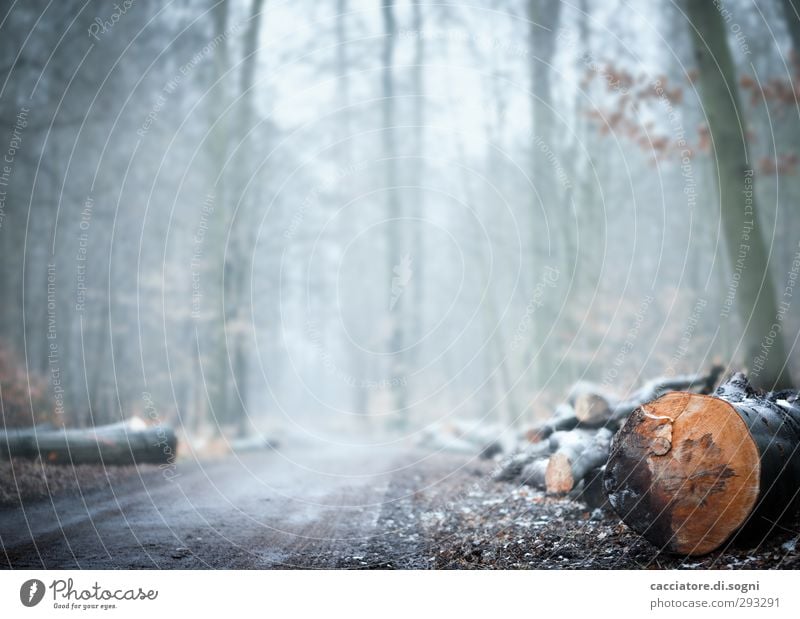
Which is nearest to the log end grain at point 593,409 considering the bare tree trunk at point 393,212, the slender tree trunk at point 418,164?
the bare tree trunk at point 393,212

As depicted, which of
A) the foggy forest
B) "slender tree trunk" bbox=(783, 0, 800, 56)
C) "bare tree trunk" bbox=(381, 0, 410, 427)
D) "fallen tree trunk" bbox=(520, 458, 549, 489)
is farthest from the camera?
"bare tree trunk" bbox=(381, 0, 410, 427)

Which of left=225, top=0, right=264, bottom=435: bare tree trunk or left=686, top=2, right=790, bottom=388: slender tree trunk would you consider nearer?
left=686, top=2, right=790, bottom=388: slender tree trunk

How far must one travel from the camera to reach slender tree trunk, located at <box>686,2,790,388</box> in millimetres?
6066

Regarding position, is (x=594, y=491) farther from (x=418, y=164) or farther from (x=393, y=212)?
(x=418, y=164)

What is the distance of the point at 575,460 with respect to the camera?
546 centimetres

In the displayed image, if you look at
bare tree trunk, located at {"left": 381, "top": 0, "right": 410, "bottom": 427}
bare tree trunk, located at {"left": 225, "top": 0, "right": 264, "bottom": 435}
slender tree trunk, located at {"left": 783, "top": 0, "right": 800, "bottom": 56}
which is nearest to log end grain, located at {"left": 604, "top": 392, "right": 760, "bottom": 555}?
slender tree trunk, located at {"left": 783, "top": 0, "right": 800, "bottom": 56}

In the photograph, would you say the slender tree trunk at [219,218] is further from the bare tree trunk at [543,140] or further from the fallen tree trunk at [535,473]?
the fallen tree trunk at [535,473]

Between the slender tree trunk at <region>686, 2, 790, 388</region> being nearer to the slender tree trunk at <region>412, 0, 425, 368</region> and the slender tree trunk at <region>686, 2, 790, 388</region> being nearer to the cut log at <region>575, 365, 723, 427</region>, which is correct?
the cut log at <region>575, 365, 723, 427</region>

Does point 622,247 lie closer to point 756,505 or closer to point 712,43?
point 712,43

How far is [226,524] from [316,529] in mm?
798

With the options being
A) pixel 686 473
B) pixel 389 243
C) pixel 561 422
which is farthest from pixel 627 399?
pixel 389 243

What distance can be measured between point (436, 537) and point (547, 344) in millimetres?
10846
